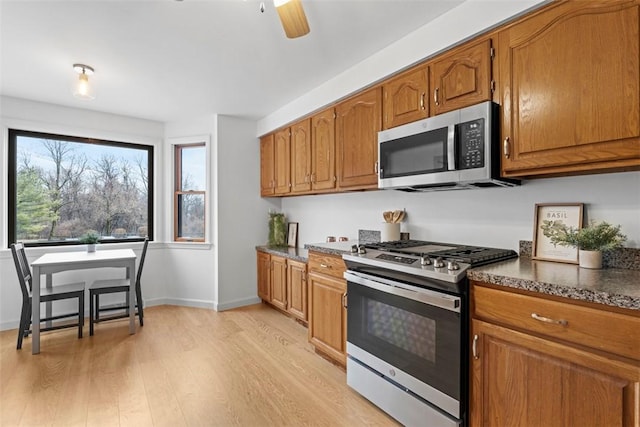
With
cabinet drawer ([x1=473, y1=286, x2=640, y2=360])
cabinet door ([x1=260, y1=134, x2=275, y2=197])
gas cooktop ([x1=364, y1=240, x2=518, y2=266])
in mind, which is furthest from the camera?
cabinet door ([x1=260, y1=134, x2=275, y2=197])

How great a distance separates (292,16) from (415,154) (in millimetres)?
1097

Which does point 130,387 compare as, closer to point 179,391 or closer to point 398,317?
point 179,391

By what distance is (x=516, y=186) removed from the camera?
1.90 m

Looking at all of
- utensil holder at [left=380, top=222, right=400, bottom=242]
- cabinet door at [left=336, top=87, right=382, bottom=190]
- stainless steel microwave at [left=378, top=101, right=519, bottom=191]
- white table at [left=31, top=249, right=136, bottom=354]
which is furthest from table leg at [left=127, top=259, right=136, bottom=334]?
stainless steel microwave at [left=378, top=101, right=519, bottom=191]

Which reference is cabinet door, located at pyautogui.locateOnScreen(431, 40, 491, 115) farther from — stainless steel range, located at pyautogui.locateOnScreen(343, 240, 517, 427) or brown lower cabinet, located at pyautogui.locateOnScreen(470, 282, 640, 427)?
brown lower cabinet, located at pyautogui.locateOnScreen(470, 282, 640, 427)

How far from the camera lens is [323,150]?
3.00 meters

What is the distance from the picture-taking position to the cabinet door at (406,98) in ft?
6.75

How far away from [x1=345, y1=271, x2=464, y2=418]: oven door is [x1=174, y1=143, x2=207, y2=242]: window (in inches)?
108

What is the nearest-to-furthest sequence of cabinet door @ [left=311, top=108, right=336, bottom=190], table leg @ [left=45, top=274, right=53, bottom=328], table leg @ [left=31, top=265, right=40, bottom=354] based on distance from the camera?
table leg @ [left=31, top=265, right=40, bottom=354] < cabinet door @ [left=311, top=108, right=336, bottom=190] < table leg @ [left=45, top=274, right=53, bottom=328]

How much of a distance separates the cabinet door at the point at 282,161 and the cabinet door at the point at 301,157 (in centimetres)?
9

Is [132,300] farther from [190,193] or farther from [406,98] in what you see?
[406,98]

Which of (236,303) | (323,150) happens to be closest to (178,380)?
(236,303)

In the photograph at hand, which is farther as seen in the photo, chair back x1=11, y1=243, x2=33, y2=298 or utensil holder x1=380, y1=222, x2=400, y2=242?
chair back x1=11, y1=243, x2=33, y2=298

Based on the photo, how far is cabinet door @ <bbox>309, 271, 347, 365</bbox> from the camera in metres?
2.35
